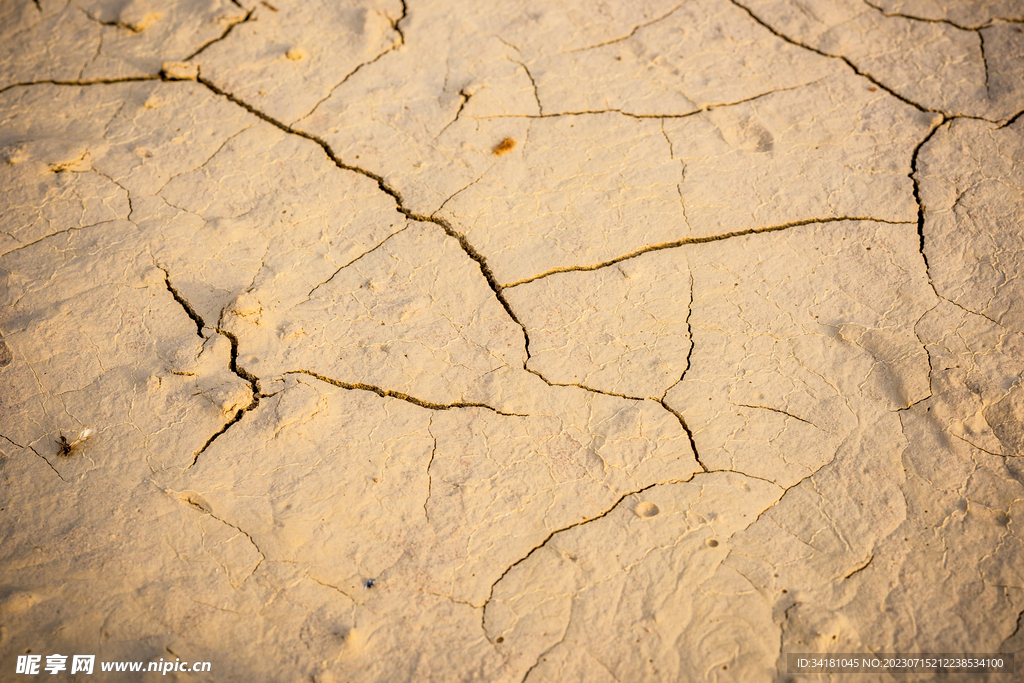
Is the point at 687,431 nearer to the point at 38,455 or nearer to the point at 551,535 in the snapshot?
the point at 551,535

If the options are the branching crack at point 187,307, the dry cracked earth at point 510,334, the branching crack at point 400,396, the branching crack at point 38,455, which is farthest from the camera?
the branching crack at point 187,307

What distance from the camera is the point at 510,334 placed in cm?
218

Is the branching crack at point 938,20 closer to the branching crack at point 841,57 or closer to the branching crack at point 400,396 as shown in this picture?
the branching crack at point 841,57

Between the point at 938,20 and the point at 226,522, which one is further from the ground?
the point at 938,20

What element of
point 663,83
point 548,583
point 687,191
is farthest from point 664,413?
point 663,83

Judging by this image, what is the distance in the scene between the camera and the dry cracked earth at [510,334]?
1.72 metres

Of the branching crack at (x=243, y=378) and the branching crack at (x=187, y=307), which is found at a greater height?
the branching crack at (x=187, y=307)

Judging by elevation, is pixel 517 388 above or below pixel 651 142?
below

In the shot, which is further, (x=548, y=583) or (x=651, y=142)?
(x=651, y=142)

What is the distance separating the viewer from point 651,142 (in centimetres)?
260

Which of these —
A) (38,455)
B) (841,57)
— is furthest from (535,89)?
(38,455)

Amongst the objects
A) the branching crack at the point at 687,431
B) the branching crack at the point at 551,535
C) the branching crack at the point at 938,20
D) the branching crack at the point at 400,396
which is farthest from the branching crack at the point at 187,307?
the branching crack at the point at 938,20

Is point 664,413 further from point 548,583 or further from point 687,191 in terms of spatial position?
point 687,191

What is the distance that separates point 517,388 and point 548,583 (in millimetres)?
617
